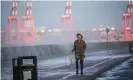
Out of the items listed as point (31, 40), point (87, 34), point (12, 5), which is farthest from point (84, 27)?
point (12, 5)

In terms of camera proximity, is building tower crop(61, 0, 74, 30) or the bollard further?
building tower crop(61, 0, 74, 30)

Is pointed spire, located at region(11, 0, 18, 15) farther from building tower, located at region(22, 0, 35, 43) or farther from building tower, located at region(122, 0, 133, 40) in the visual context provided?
building tower, located at region(122, 0, 133, 40)

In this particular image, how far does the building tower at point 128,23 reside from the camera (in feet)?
23.8

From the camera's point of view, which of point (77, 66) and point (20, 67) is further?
point (77, 66)

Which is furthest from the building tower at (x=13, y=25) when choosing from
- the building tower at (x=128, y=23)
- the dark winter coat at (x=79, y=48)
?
the building tower at (x=128, y=23)

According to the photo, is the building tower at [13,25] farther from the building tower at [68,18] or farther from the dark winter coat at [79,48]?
the dark winter coat at [79,48]

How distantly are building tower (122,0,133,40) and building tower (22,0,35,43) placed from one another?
2041 mm

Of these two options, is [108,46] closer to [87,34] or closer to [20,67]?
[87,34]

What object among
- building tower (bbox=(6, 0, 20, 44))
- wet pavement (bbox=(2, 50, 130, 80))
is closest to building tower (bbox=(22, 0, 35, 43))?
building tower (bbox=(6, 0, 20, 44))

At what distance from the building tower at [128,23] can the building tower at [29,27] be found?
204 centimetres

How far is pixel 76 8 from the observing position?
722 cm

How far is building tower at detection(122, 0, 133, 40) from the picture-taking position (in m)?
7.26

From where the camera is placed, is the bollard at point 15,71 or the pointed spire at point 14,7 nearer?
the bollard at point 15,71

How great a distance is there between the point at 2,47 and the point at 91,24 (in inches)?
80.6
